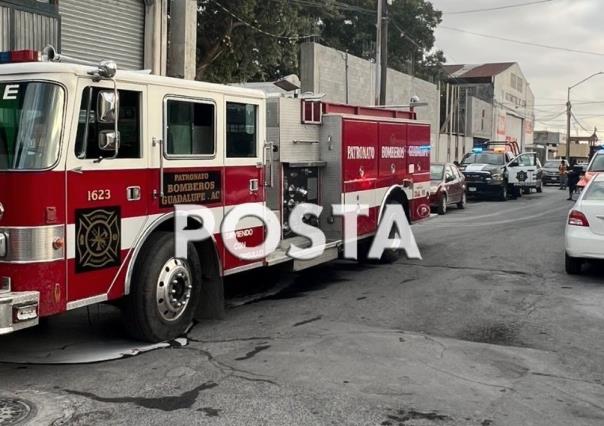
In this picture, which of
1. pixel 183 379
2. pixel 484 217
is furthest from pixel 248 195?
pixel 484 217

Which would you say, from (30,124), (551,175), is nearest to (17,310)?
(30,124)

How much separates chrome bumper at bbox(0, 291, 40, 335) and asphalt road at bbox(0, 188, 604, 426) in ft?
1.78

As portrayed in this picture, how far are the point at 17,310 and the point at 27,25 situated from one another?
8011 mm

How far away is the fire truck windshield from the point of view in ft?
17.9

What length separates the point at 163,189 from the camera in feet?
21.5

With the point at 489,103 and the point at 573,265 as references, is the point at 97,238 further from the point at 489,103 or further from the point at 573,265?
the point at 489,103

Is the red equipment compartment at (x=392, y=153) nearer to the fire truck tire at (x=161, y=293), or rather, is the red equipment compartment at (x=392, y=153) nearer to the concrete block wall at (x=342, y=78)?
the fire truck tire at (x=161, y=293)

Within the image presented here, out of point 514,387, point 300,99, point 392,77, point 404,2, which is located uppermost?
point 404,2

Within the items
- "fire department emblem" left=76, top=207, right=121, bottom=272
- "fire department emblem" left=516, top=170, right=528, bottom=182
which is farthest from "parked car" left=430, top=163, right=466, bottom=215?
"fire department emblem" left=76, top=207, right=121, bottom=272

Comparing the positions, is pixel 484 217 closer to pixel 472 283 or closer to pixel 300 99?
pixel 472 283

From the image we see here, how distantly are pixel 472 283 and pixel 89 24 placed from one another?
29.2ft

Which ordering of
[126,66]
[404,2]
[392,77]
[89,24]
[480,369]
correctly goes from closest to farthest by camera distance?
[480,369] → [89,24] → [126,66] → [392,77] → [404,2]

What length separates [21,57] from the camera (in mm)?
5902

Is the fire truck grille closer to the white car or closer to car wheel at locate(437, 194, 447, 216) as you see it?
the white car
